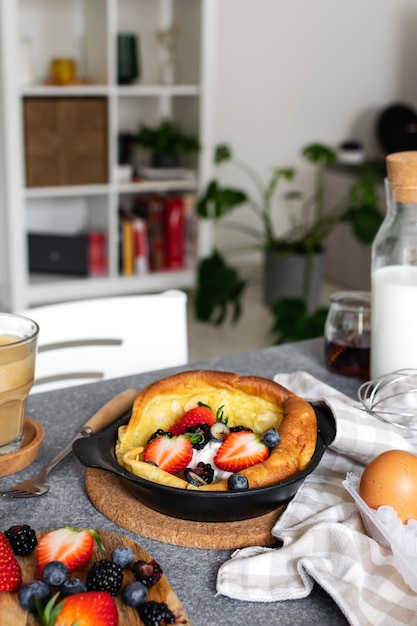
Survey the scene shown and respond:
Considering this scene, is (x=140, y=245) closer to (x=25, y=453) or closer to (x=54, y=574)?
(x=25, y=453)

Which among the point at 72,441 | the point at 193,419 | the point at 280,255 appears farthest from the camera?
the point at 280,255

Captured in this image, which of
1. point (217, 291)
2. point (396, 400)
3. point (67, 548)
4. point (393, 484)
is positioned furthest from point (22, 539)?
point (217, 291)

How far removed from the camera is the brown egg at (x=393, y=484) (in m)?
0.92

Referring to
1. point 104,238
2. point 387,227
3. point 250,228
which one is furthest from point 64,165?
point 387,227

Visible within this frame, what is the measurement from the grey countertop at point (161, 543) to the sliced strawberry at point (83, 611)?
0.10 metres

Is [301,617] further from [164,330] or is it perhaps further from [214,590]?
[164,330]

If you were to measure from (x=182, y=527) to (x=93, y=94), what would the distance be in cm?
316

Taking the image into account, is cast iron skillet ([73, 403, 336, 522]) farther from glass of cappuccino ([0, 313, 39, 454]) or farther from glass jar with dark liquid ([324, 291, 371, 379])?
glass jar with dark liquid ([324, 291, 371, 379])

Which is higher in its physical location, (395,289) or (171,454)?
(395,289)

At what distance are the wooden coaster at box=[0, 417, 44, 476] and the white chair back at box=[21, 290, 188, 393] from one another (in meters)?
0.40

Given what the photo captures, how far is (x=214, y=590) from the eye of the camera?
89 cm

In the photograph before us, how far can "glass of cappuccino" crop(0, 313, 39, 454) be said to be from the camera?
1.11 metres

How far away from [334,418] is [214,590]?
0.33 meters

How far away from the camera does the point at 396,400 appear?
1.29 m
